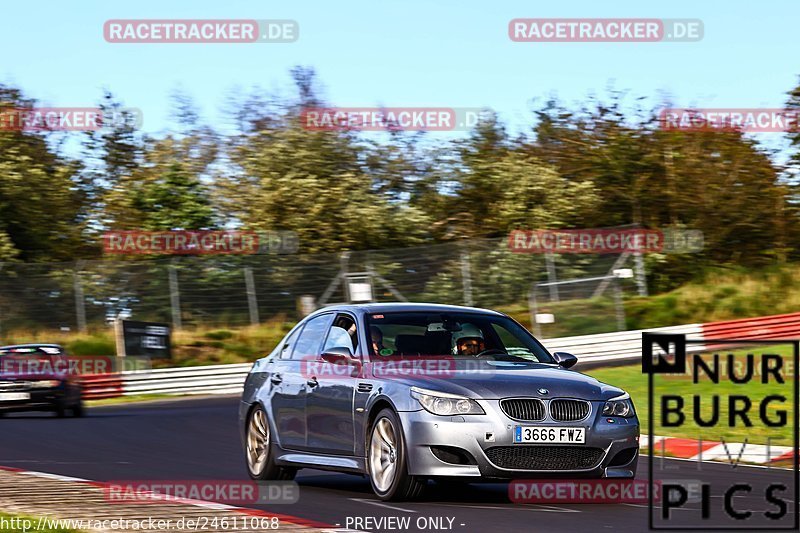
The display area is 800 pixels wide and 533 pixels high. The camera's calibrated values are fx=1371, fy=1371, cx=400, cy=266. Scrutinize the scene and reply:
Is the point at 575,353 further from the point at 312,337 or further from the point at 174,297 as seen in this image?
the point at 312,337

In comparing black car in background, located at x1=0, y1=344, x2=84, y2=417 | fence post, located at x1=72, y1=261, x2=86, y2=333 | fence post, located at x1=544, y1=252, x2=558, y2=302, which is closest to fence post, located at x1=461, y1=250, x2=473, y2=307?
fence post, located at x1=544, y1=252, x2=558, y2=302

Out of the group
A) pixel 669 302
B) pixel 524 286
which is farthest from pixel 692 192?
pixel 524 286

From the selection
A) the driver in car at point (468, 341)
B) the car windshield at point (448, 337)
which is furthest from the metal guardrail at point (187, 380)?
the driver in car at point (468, 341)

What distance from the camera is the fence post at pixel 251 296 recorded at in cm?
3086

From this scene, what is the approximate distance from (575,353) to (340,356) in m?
19.6

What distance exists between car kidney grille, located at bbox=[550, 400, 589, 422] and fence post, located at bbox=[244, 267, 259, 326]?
21903 millimetres

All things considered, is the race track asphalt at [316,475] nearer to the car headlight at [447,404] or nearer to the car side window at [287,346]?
the car headlight at [447,404]

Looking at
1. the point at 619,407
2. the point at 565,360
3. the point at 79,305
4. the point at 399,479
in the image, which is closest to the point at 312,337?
the point at 565,360

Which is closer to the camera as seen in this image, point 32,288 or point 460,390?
point 460,390

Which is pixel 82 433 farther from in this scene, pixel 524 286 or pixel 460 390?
pixel 524 286

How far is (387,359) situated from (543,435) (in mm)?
1428

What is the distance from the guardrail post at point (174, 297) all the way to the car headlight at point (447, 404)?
71.5 ft

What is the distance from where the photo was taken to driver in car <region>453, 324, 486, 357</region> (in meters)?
10.4

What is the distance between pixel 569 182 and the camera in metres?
45.5
